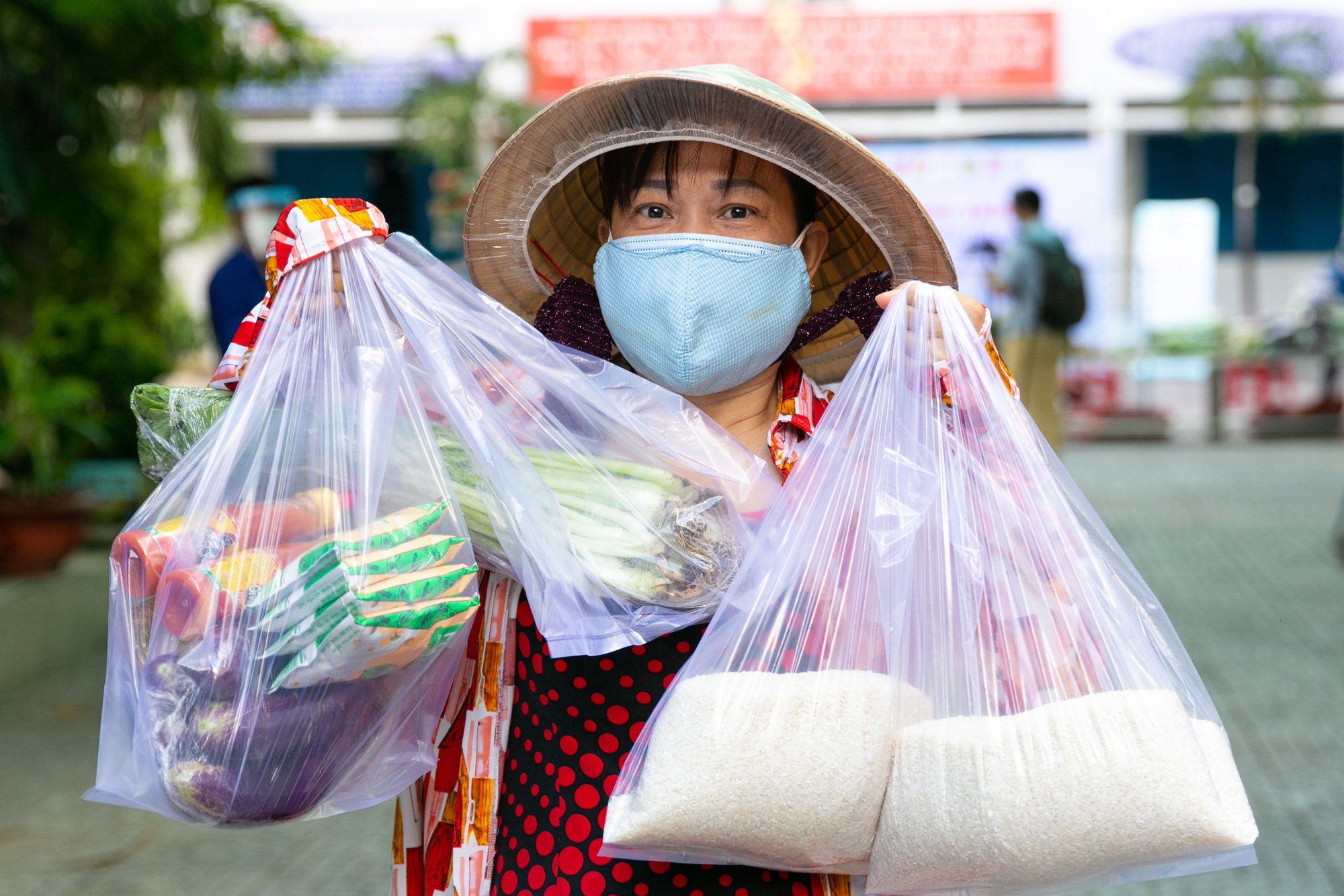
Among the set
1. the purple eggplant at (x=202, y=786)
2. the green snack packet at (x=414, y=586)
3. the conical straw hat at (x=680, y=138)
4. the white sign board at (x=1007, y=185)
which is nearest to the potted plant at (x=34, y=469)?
the conical straw hat at (x=680, y=138)

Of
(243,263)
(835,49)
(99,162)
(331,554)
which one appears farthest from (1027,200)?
(835,49)

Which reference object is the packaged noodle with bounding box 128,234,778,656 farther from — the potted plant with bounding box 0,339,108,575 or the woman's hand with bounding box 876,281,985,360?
the potted plant with bounding box 0,339,108,575

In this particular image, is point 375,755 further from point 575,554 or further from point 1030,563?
point 1030,563

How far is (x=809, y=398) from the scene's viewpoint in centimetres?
139

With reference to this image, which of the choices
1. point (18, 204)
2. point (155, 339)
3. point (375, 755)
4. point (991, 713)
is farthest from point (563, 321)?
point (155, 339)

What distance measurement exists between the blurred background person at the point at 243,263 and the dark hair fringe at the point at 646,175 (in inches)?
120

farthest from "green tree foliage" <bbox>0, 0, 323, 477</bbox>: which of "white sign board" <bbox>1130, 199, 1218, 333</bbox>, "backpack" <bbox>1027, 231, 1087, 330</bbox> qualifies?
"white sign board" <bbox>1130, 199, 1218, 333</bbox>

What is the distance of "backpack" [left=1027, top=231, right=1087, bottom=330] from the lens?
20.8 feet

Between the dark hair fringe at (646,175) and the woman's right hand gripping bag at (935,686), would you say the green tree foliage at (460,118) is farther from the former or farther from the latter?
the woman's right hand gripping bag at (935,686)

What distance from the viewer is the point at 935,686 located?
1.10 m

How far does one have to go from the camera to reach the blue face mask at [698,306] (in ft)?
4.27

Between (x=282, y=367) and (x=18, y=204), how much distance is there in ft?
12.0

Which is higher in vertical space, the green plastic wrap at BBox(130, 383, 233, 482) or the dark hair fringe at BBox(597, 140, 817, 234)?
the dark hair fringe at BBox(597, 140, 817, 234)

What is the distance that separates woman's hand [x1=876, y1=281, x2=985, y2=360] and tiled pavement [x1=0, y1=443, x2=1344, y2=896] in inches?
74.1
